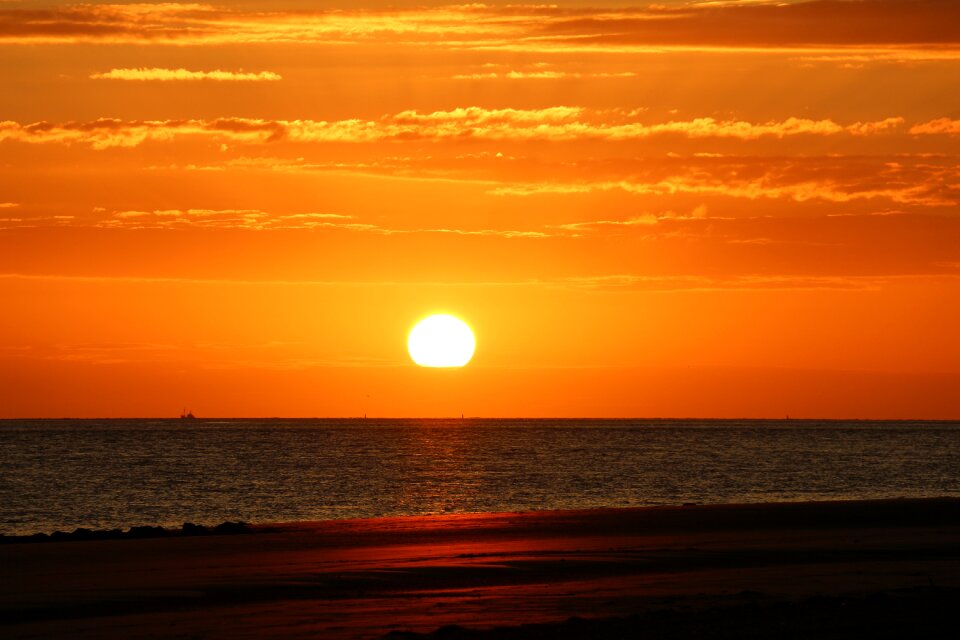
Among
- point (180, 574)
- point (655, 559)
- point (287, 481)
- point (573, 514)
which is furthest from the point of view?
point (287, 481)

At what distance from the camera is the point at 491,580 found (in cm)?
2839

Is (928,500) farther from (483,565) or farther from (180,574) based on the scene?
(180,574)

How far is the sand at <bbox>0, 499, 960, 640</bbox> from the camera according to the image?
71.8ft

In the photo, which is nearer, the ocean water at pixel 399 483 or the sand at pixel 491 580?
the sand at pixel 491 580

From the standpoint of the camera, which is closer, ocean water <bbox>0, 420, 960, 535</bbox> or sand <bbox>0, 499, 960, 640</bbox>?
sand <bbox>0, 499, 960, 640</bbox>

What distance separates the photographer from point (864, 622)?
21219 mm

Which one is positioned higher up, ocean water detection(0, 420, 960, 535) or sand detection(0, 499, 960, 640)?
ocean water detection(0, 420, 960, 535)

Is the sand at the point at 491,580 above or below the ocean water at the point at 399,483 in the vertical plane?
below

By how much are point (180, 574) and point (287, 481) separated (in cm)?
6150

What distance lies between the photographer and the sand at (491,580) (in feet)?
71.8

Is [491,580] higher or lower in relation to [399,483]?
lower

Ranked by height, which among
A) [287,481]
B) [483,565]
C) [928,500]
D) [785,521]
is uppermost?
[287,481]

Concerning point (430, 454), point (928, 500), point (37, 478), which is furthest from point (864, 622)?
point (430, 454)

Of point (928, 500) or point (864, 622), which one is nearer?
point (864, 622)
